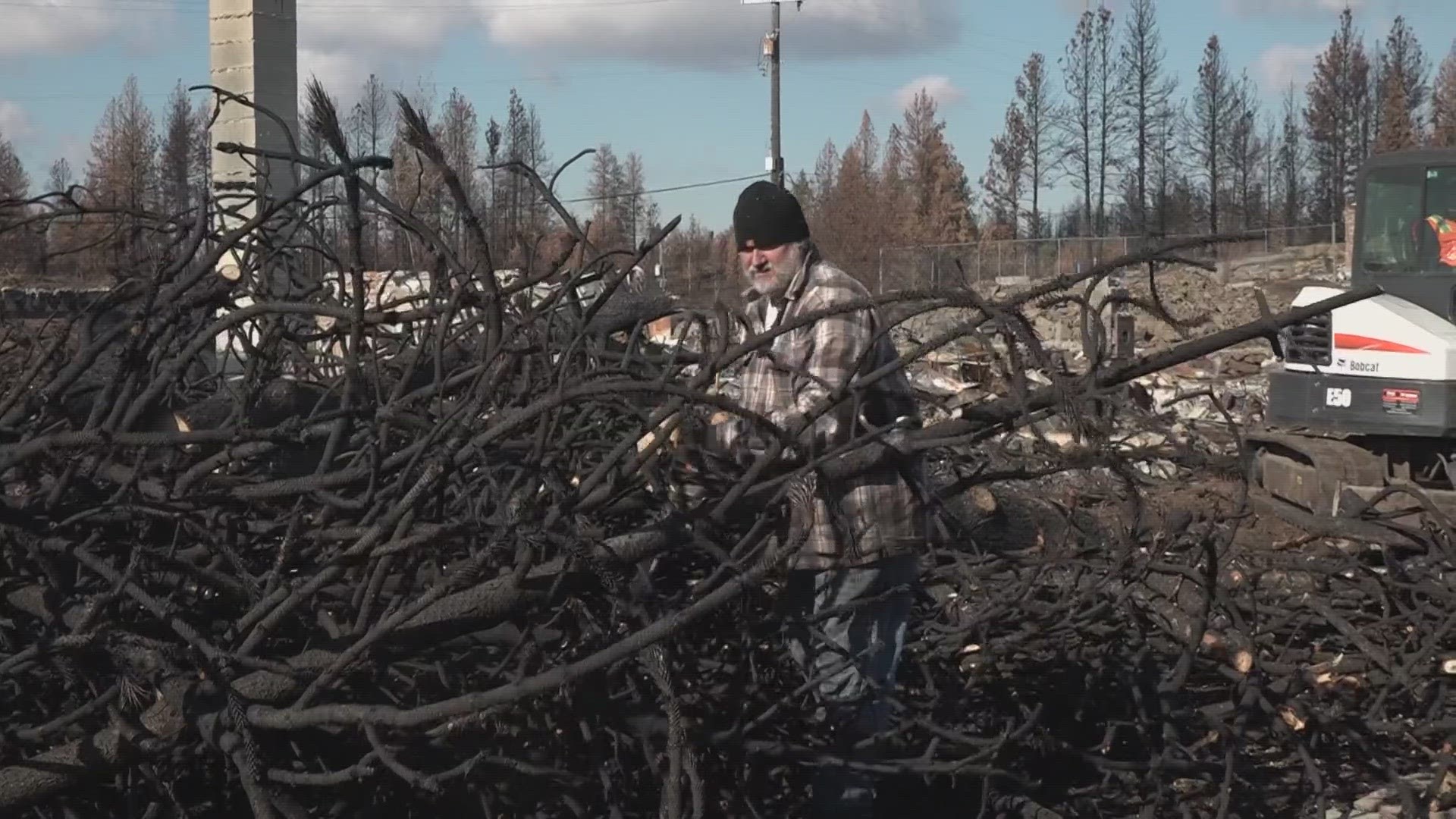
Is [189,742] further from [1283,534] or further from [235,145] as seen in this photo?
[1283,534]

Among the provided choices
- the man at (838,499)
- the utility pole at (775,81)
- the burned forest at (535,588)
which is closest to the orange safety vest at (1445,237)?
the burned forest at (535,588)

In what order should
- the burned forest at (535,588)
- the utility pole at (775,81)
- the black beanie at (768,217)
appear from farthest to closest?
the utility pole at (775,81), the black beanie at (768,217), the burned forest at (535,588)

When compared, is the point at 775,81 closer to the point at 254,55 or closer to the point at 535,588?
the point at 254,55

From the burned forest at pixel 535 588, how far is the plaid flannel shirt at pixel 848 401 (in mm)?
153

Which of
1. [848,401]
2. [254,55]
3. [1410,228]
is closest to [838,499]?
[848,401]

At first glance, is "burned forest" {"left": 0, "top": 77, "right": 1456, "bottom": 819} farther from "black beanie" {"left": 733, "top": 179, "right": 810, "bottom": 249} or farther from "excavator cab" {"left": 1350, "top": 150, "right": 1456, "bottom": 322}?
"excavator cab" {"left": 1350, "top": 150, "right": 1456, "bottom": 322}

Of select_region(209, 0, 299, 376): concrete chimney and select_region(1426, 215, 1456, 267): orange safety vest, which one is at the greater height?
select_region(209, 0, 299, 376): concrete chimney

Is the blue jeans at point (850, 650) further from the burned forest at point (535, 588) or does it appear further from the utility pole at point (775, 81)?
the utility pole at point (775, 81)

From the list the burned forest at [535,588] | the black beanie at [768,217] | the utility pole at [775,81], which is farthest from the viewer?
the utility pole at [775,81]

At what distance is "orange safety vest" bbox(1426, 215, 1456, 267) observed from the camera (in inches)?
422

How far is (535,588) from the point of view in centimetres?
310

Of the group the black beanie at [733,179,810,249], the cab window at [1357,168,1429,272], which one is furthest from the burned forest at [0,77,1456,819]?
the cab window at [1357,168,1429,272]

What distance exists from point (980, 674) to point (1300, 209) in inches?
2161

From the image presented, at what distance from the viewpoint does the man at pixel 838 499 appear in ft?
12.6
